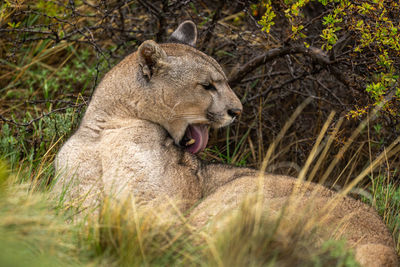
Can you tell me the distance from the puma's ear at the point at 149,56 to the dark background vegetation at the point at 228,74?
1.48 m

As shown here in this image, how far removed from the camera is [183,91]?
4.98 metres

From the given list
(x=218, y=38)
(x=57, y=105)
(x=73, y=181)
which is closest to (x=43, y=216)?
(x=73, y=181)

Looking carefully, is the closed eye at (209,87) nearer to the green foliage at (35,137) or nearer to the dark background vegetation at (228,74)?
the dark background vegetation at (228,74)

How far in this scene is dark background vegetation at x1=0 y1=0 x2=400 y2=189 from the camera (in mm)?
6445

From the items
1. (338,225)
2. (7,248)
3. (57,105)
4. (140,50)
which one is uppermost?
(140,50)

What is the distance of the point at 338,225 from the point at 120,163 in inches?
72.3

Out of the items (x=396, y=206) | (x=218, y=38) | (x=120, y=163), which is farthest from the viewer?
(x=218, y=38)

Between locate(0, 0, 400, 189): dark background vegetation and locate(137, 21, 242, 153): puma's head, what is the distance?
1450 mm

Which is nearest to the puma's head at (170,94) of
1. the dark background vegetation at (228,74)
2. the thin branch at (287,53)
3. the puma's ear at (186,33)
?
the puma's ear at (186,33)

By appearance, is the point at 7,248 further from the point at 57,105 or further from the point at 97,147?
the point at 57,105

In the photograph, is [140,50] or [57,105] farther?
[57,105]

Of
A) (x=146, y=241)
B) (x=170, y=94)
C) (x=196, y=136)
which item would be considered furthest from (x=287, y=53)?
(x=146, y=241)

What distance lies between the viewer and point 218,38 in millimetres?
7707

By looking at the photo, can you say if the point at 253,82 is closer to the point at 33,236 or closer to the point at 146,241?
the point at 146,241
